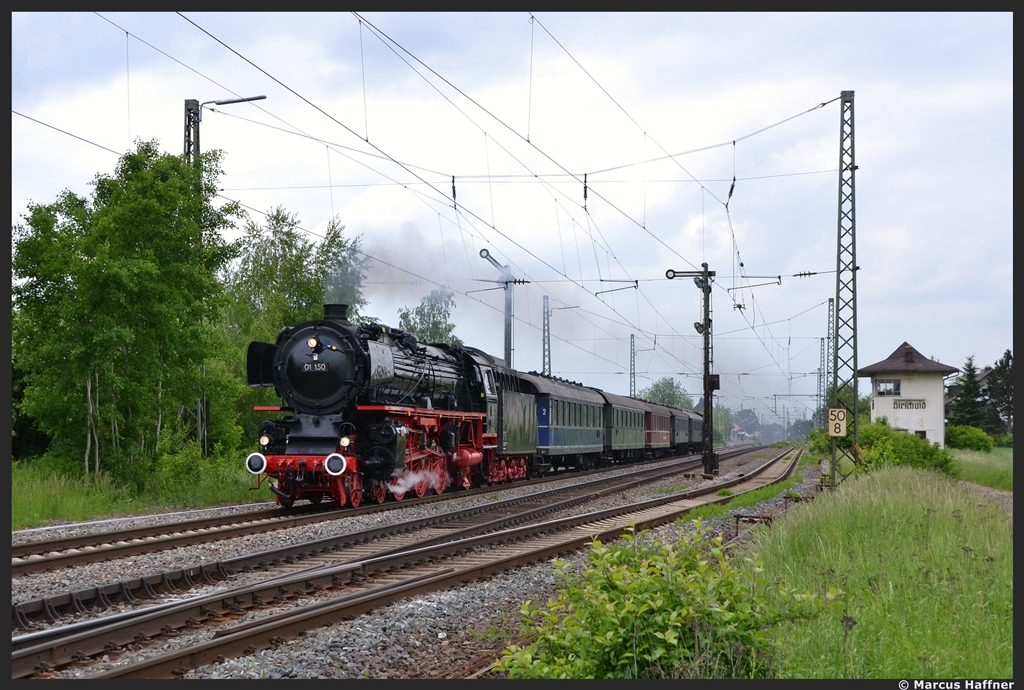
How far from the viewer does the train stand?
17.0 meters

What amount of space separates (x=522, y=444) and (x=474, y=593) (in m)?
17.6

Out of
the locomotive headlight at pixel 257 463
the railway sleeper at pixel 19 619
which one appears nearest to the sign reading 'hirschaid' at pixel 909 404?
the locomotive headlight at pixel 257 463

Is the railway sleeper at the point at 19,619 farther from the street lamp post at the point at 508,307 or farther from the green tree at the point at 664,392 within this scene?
the green tree at the point at 664,392

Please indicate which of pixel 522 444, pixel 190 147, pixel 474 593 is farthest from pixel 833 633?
pixel 522 444

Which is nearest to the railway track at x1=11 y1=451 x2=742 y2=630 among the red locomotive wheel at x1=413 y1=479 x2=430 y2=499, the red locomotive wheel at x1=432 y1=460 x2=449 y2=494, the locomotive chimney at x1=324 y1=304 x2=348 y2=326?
the red locomotive wheel at x1=413 y1=479 x2=430 y2=499

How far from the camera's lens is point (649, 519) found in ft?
52.5

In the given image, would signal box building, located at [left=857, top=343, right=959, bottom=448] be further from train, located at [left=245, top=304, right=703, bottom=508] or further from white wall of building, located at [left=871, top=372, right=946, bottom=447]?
train, located at [left=245, top=304, right=703, bottom=508]

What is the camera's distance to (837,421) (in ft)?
68.3

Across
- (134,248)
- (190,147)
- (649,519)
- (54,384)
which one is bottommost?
(649,519)

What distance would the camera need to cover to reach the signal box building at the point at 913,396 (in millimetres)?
48312

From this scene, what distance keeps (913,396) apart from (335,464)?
41653 mm

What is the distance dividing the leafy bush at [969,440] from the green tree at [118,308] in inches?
1969

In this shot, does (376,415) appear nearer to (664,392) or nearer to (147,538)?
(147,538)

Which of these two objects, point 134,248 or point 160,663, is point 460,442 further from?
point 160,663
